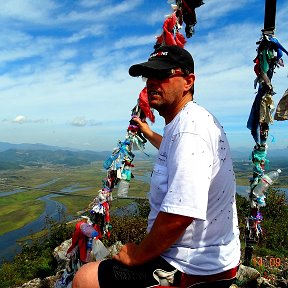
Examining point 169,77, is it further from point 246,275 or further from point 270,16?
point 246,275

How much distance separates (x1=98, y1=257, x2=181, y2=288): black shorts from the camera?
Result: 2.16 m

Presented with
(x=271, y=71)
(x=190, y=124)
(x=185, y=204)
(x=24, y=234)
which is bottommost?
(x=24, y=234)

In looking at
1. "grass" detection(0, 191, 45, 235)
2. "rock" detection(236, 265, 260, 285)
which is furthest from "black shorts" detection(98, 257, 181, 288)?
"grass" detection(0, 191, 45, 235)

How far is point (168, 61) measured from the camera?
90.1 inches

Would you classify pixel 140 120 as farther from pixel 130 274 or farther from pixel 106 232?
pixel 130 274

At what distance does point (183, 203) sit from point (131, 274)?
0.73m

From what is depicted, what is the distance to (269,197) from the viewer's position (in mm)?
24875

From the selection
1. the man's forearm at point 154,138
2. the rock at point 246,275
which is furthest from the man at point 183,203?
the rock at point 246,275

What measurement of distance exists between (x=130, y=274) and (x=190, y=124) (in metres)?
1.15

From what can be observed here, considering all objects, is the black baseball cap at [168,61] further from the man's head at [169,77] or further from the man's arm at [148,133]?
the man's arm at [148,133]

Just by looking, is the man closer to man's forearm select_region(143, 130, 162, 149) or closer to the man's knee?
the man's knee

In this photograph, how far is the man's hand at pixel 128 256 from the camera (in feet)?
7.27

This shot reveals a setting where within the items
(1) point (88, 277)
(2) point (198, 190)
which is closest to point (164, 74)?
(2) point (198, 190)

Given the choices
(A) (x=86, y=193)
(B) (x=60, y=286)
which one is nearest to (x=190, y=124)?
(B) (x=60, y=286)
